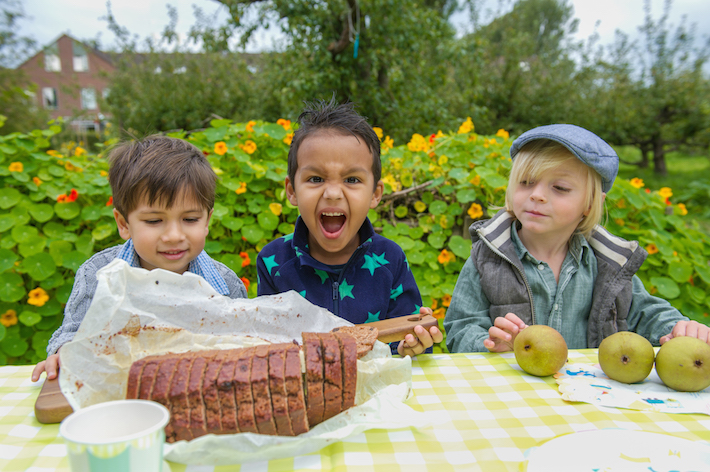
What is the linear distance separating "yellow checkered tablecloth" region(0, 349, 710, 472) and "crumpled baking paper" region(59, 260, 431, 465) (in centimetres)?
3

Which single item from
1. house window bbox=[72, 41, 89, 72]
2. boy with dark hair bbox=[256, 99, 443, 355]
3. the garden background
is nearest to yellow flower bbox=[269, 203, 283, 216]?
the garden background

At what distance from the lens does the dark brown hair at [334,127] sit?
1.82m

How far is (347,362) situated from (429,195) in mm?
2493

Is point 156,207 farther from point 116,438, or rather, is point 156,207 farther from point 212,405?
point 116,438

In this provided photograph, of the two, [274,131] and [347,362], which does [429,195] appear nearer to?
[274,131]

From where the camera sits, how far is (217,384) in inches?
41.3

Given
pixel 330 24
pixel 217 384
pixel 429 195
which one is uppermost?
pixel 330 24

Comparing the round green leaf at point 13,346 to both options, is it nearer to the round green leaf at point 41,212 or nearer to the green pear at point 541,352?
the round green leaf at point 41,212

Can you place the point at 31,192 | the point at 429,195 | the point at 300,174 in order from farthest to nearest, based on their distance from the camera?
the point at 429,195, the point at 31,192, the point at 300,174

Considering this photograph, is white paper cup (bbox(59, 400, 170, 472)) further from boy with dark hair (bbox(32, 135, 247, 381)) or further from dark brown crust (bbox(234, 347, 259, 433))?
boy with dark hair (bbox(32, 135, 247, 381))

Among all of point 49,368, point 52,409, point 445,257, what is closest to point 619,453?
point 52,409

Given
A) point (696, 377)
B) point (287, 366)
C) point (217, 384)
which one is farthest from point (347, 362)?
point (696, 377)

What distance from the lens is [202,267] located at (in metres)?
1.93

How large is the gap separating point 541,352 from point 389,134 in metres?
6.56
